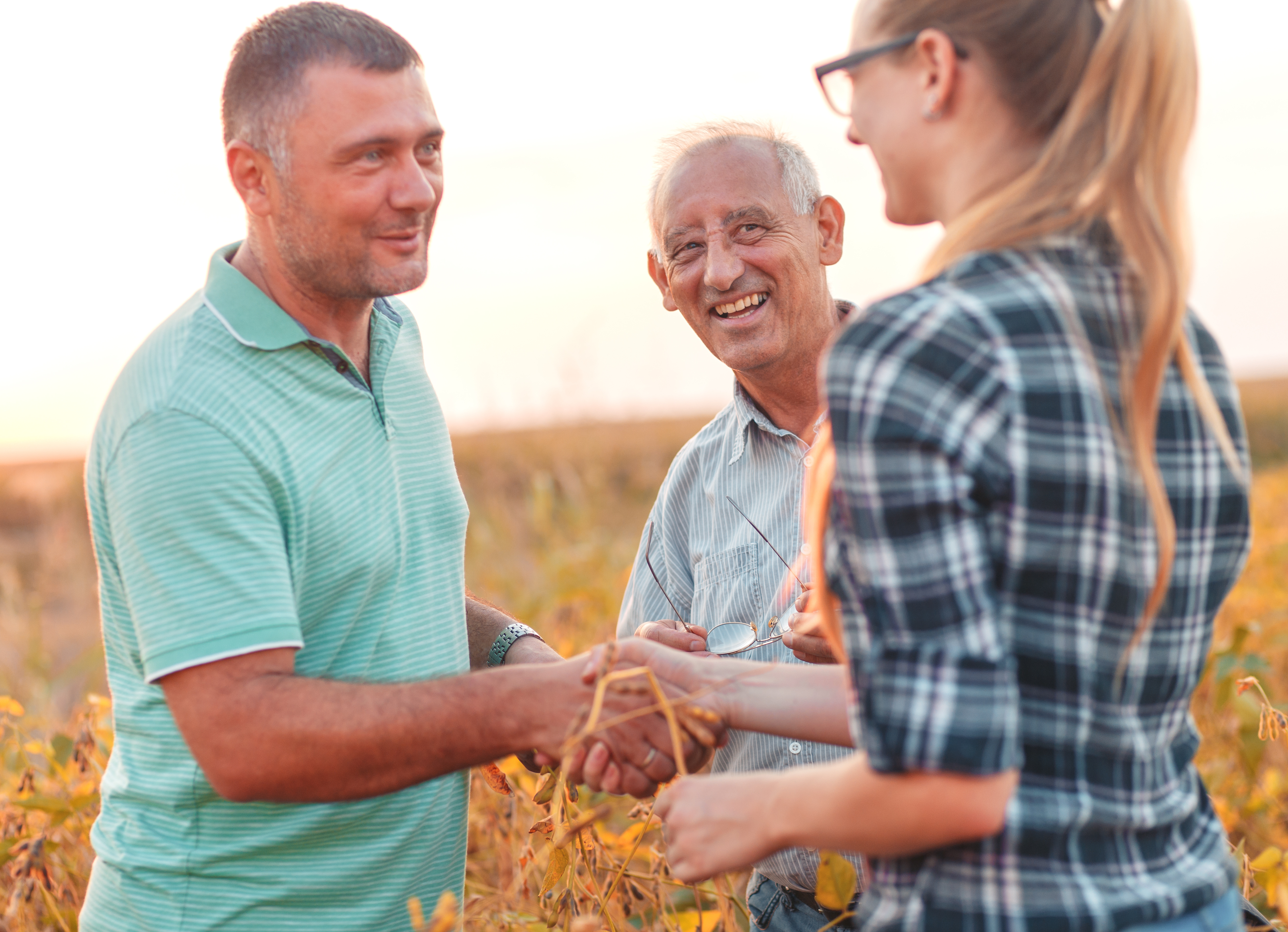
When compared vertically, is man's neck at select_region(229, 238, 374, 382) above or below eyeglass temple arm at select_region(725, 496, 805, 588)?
above

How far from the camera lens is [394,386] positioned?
1.92 m

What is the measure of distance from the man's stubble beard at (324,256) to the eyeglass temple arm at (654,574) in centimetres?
97

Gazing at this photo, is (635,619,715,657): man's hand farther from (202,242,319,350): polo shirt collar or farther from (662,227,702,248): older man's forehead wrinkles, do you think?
(662,227,702,248): older man's forehead wrinkles

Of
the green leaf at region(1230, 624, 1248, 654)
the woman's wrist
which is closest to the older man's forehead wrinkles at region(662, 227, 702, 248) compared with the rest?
the woman's wrist

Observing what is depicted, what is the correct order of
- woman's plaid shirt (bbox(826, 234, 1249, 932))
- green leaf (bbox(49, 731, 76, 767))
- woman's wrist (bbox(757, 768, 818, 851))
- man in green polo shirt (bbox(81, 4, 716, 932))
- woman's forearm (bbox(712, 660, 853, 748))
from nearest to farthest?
woman's plaid shirt (bbox(826, 234, 1249, 932)) → woman's wrist (bbox(757, 768, 818, 851)) → man in green polo shirt (bbox(81, 4, 716, 932)) → woman's forearm (bbox(712, 660, 853, 748)) → green leaf (bbox(49, 731, 76, 767))

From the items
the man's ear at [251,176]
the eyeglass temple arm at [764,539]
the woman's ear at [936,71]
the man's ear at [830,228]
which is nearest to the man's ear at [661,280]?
the man's ear at [830,228]

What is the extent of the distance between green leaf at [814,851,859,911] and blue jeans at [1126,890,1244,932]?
578 mm

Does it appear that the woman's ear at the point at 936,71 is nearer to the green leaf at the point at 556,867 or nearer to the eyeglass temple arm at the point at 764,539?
the eyeglass temple arm at the point at 764,539

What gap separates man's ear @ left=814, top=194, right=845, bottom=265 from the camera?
255 cm

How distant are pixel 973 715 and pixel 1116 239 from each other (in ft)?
1.65

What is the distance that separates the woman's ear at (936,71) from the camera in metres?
1.11

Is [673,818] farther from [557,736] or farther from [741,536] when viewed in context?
[741,536]

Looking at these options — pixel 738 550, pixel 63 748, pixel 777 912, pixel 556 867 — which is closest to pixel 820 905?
pixel 777 912

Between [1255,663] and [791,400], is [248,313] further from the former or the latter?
[1255,663]
